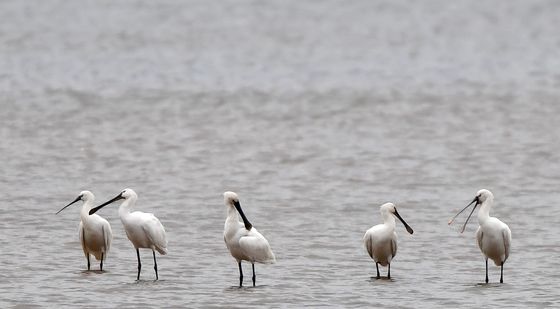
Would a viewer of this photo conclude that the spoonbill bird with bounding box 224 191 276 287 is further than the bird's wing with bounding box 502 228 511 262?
No

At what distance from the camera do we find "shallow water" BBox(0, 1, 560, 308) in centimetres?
1528

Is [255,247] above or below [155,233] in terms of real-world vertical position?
below

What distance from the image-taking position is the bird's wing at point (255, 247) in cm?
1461

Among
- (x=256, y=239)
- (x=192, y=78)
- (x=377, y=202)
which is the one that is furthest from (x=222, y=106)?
(x=256, y=239)

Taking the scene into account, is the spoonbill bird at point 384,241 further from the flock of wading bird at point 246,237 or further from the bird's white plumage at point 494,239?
the bird's white plumage at point 494,239

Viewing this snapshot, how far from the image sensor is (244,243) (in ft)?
47.9

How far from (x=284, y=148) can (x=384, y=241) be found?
11185mm

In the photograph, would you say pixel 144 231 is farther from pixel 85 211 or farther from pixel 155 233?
pixel 85 211

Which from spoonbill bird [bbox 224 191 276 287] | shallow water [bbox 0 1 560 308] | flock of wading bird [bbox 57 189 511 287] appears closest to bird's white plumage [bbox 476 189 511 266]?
flock of wading bird [bbox 57 189 511 287]

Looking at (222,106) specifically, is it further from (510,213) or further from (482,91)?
(510,213)

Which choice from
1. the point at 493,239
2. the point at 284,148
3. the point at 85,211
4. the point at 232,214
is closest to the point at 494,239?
the point at 493,239

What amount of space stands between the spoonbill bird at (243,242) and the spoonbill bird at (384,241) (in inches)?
40.2

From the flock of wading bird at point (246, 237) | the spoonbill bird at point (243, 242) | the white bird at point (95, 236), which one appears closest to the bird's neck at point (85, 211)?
the white bird at point (95, 236)

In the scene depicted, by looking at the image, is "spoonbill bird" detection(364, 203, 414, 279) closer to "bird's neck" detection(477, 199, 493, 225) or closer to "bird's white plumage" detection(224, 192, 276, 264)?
"bird's neck" detection(477, 199, 493, 225)
